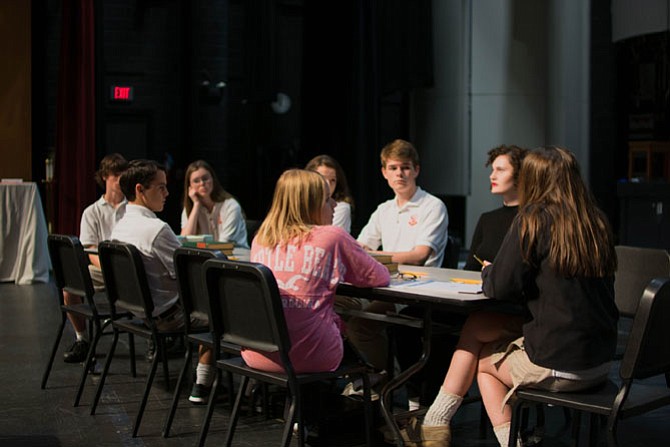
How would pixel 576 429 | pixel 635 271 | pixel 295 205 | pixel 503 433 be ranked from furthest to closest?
pixel 635 271 → pixel 295 205 → pixel 503 433 → pixel 576 429

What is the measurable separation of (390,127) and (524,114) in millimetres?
1773

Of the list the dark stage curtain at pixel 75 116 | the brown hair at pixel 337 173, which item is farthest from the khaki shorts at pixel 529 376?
the dark stage curtain at pixel 75 116

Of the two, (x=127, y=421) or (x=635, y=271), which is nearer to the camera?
(x=635, y=271)

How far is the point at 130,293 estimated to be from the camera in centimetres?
418

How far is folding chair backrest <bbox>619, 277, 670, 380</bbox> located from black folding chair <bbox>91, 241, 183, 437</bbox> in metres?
2.00

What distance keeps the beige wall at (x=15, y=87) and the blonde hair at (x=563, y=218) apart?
8.70 m

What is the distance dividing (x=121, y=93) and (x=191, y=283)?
24.3 feet

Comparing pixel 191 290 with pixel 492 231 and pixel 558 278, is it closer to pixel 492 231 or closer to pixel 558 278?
pixel 492 231

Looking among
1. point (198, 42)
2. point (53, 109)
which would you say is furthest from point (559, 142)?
point (53, 109)

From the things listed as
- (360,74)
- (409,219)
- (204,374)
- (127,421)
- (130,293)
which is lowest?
(127,421)

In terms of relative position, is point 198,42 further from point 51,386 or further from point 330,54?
point 51,386

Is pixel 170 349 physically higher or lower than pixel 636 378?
lower

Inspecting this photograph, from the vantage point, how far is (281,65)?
1140 cm

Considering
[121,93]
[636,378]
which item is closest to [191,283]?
[636,378]
